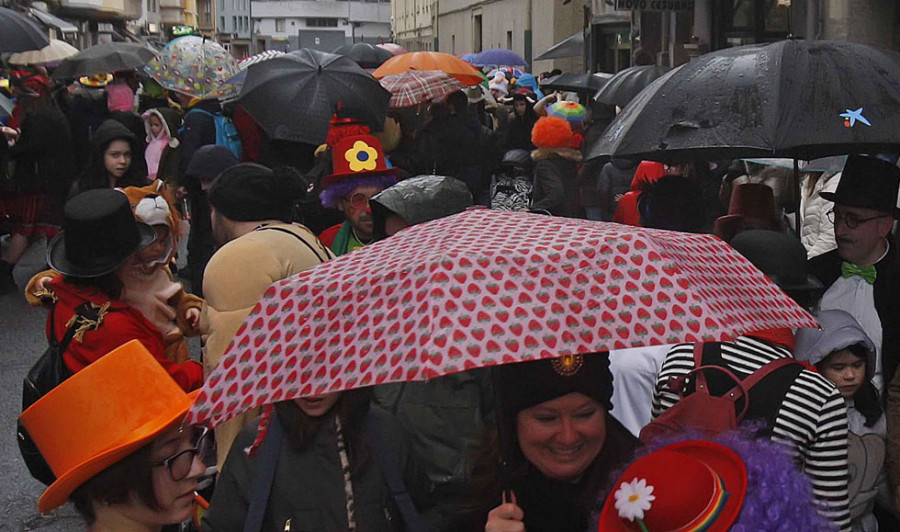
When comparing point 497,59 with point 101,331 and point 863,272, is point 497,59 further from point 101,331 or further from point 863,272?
point 101,331

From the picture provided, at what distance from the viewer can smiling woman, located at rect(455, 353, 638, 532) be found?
2943 millimetres

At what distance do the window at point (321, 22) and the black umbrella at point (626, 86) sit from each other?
111187mm

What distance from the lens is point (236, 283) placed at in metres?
4.18

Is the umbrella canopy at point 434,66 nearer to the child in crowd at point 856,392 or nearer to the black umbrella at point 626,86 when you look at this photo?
the black umbrella at point 626,86

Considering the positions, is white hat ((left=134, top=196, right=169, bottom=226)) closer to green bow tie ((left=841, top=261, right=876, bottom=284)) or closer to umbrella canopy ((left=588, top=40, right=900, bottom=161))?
umbrella canopy ((left=588, top=40, right=900, bottom=161))

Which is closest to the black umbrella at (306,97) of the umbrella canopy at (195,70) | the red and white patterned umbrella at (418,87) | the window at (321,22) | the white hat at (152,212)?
the red and white patterned umbrella at (418,87)

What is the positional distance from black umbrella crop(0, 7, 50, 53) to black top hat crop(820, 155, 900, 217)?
8.28m

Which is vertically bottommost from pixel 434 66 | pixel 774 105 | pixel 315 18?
pixel 774 105

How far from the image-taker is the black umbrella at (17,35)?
35.5ft

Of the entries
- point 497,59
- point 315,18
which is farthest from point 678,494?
point 315,18

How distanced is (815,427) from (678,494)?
1105 millimetres

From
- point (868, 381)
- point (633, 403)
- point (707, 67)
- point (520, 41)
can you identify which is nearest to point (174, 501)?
point (633, 403)

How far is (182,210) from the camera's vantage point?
426 inches

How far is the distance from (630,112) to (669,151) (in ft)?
0.74
